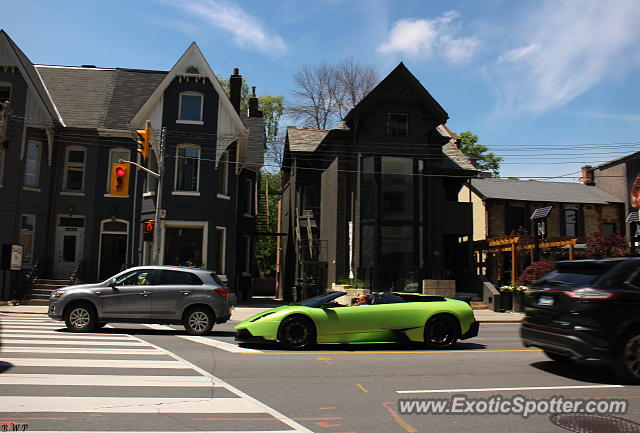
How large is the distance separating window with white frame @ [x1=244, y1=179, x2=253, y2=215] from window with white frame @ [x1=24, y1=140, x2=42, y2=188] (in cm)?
1027

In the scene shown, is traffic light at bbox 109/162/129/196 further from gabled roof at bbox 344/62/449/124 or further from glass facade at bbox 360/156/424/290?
gabled roof at bbox 344/62/449/124

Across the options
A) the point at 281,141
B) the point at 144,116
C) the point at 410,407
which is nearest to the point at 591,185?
the point at 281,141

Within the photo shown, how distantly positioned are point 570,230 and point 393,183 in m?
15.9

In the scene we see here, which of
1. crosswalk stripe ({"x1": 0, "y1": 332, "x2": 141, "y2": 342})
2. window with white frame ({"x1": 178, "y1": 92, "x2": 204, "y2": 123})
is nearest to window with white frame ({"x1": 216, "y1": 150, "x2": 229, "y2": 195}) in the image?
window with white frame ({"x1": 178, "y1": 92, "x2": 204, "y2": 123})

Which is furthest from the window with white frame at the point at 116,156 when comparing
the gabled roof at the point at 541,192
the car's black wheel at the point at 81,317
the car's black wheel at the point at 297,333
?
the gabled roof at the point at 541,192

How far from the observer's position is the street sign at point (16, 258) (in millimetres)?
20947

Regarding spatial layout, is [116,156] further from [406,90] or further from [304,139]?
[406,90]

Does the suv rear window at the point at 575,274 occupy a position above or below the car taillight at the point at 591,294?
above

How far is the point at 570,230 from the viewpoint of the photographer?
3322 centimetres

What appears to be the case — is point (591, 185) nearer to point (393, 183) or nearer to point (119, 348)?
point (393, 183)

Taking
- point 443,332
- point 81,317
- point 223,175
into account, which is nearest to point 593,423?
point 443,332

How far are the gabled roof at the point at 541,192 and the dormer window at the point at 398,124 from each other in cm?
987

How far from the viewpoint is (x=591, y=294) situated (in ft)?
23.6

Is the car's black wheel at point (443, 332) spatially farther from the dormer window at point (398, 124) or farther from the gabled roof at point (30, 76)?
the gabled roof at point (30, 76)
